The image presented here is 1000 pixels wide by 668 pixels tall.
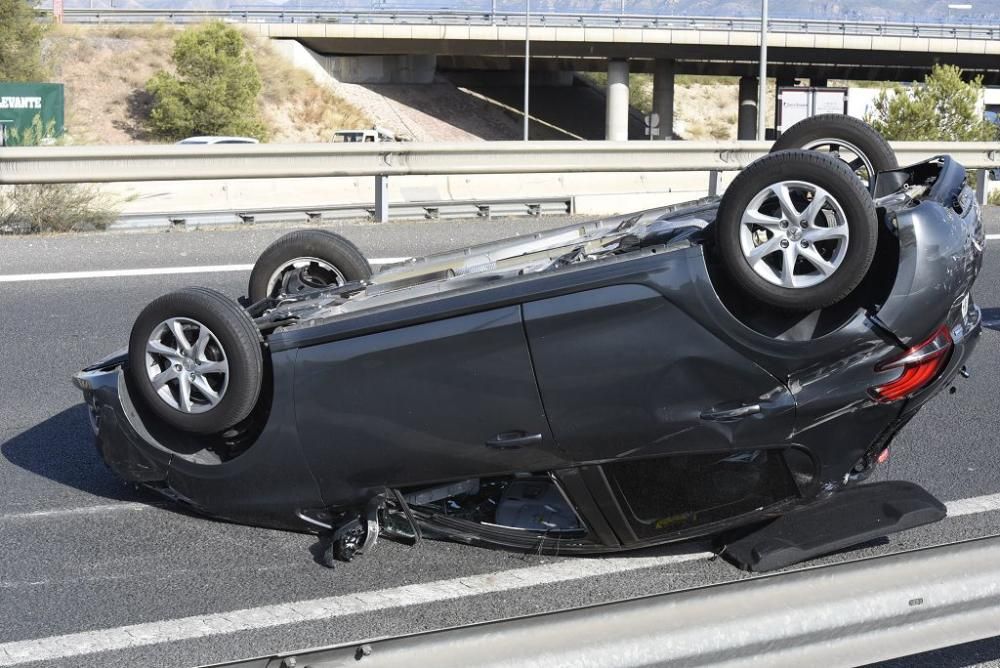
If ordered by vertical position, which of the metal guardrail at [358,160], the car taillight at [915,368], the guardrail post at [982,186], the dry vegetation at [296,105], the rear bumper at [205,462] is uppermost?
the dry vegetation at [296,105]

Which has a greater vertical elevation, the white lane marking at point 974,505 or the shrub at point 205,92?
the shrub at point 205,92

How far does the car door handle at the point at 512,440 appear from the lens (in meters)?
3.88

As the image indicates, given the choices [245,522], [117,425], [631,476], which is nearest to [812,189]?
[631,476]

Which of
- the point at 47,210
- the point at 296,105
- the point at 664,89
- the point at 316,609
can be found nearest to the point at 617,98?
the point at 664,89

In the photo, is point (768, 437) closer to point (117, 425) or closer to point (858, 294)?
point (858, 294)

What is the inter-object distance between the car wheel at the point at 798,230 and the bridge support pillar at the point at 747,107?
228 ft

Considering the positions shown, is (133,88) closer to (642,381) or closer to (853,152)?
(853,152)

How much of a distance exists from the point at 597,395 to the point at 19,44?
161 ft

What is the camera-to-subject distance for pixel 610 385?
380cm

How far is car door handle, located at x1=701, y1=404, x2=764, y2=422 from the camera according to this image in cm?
373

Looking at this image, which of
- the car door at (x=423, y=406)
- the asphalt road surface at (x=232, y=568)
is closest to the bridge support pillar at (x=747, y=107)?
the asphalt road surface at (x=232, y=568)

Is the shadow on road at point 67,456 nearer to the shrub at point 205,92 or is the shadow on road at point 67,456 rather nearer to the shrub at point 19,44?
the shrub at point 205,92

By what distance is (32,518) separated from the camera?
15.1 ft

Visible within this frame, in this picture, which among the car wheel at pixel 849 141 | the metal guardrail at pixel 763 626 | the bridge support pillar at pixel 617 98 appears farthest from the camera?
the bridge support pillar at pixel 617 98
